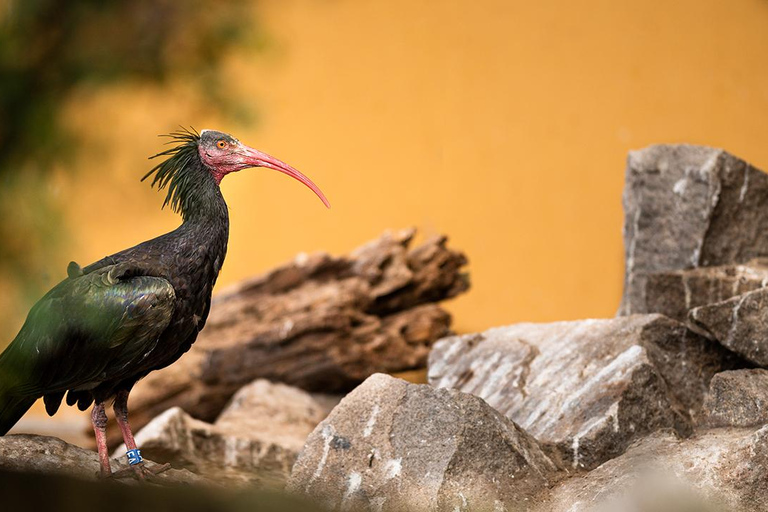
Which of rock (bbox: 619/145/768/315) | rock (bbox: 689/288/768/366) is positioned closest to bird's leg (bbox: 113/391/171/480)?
rock (bbox: 689/288/768/366)

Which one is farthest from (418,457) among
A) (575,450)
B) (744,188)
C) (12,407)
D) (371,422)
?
(744,188)

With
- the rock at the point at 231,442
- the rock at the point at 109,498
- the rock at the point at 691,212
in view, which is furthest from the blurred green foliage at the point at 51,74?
the rock at the point at 691,212

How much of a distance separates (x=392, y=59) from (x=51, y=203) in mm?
6652

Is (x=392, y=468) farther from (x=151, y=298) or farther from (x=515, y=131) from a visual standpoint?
(x=515, y=131)

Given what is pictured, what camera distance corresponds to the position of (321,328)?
5.62 metres

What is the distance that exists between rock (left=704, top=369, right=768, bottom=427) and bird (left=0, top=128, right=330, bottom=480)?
1615 millimetres

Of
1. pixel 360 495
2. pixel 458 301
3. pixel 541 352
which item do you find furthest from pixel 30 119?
pixel 458 301

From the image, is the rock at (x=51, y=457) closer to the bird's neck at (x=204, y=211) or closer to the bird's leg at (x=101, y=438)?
the bird's leg at (x=101, y=438)

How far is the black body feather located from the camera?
7.64ft

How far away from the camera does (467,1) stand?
694 cm

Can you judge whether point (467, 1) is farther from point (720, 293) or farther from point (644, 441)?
point (644, 441)

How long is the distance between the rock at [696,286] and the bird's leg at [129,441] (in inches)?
96.3

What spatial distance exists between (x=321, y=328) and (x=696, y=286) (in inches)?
102

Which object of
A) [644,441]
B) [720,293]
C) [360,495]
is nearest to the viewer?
[360,495]
